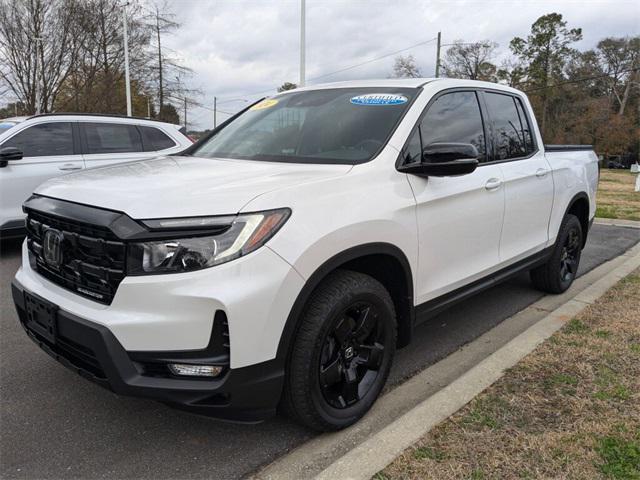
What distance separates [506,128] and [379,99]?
54.7 inches

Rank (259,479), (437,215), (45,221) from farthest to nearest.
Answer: (437,215)
(45,221)
(259,479)

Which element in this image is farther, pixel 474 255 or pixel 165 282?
pixel 474 255

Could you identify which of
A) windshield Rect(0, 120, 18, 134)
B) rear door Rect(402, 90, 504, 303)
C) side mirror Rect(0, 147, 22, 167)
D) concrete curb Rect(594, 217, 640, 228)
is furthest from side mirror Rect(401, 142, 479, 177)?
concrete curb Rect(594, 217, 640, 228)

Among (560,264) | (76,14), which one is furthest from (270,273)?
(76,14)

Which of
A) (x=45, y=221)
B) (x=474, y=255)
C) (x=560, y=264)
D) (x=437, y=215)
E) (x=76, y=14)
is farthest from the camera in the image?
(x=76, y=14)

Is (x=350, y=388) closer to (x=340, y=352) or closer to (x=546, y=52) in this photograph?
(x=340, y=352)

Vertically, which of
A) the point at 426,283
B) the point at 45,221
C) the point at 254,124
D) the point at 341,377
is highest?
the point at 254,124

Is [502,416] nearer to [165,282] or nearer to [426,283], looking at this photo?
[426,283]

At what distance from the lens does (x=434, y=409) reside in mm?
2795

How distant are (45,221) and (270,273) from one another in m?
1.24

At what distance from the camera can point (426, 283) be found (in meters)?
3.07

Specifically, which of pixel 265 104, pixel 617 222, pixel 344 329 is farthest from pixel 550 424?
pixel 617 222

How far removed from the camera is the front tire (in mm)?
2371

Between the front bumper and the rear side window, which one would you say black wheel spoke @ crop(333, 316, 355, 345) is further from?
the rear side window
